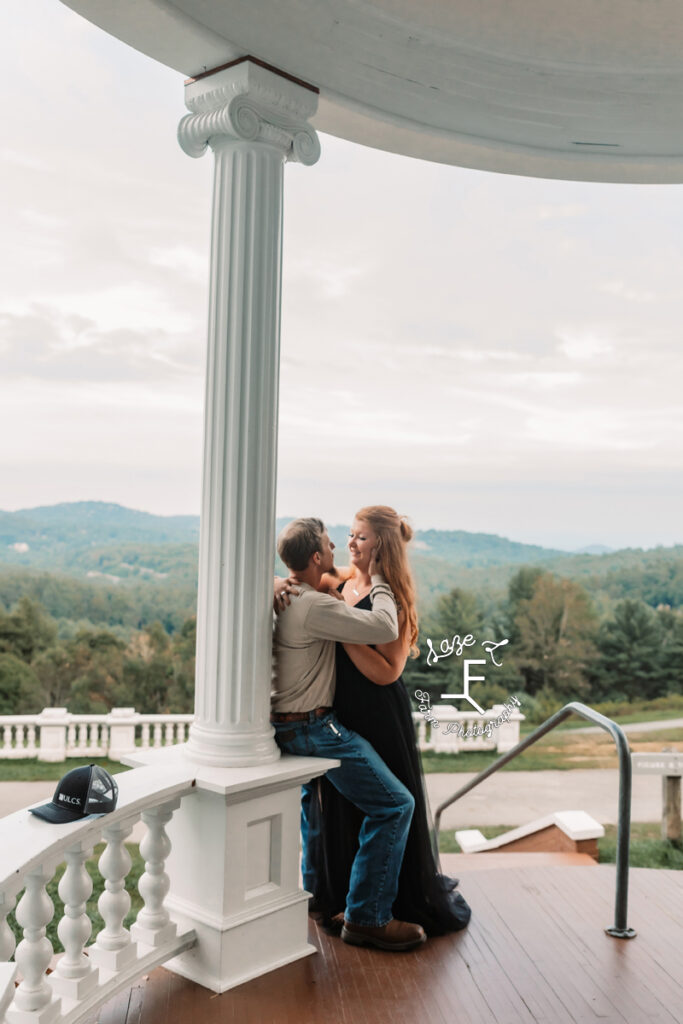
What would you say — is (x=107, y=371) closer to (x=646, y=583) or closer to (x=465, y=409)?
(x=465, y=409)

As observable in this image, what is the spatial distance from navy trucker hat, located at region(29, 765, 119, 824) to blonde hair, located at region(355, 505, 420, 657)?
117cm

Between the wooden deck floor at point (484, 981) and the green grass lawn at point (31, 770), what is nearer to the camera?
the wooden deck floor at point (484, 981)

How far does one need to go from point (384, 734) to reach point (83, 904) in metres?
1.09

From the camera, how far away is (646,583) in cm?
1491

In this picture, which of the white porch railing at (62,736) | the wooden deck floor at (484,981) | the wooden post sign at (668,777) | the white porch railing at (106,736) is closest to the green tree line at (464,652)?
the white porch railing at (106,736)

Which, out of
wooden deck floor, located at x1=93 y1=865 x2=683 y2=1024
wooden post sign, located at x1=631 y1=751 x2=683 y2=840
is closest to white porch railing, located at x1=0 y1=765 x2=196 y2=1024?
wooden deck floor, located at x1=93 y1=865 x2=683 y2=1024

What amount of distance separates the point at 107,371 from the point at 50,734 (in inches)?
265

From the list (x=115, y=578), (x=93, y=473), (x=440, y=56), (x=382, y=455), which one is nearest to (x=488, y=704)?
(x=382, y=455)

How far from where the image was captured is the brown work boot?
275 cm

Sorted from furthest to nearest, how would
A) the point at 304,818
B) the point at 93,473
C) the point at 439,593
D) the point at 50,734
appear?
the point at 93,473
the point at 439,593
the point at 50,734
the point at 304,818

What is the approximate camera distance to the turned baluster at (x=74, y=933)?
84.0 inches

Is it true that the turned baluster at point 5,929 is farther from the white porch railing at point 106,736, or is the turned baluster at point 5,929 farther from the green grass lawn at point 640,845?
the white porch railing at point 106,736

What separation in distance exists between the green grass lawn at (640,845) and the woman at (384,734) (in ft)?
13.2

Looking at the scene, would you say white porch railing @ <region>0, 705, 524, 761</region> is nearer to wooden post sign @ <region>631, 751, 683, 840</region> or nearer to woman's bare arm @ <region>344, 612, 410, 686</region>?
wooden post sign @ <region>631, 751, 683, 840</region>
